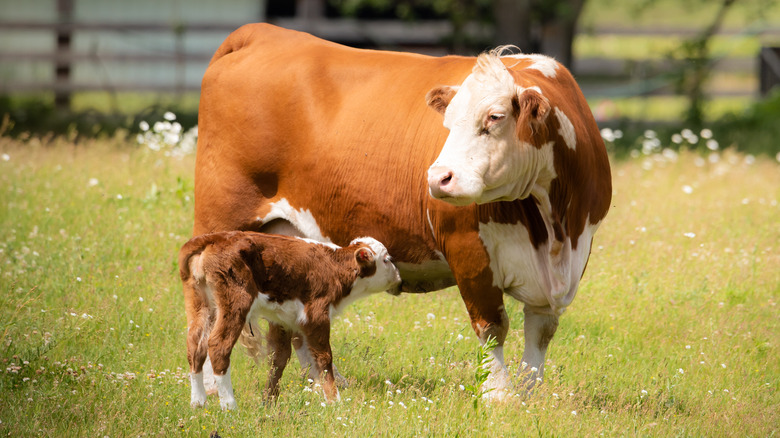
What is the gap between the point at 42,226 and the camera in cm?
811

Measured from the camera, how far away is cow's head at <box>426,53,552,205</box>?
4.29 metres

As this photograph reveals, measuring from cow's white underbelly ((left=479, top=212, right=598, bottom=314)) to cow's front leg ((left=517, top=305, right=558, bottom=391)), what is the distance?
201mm

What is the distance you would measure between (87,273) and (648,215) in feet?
18.7

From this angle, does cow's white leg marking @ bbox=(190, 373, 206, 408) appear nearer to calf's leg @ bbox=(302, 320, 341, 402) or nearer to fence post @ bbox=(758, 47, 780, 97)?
calf's leg @ bbox=(302, 320, 341, 402)

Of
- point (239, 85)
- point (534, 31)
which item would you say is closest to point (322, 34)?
point (534, 31)

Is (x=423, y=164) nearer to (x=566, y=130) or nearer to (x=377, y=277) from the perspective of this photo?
(x=377, y=277)

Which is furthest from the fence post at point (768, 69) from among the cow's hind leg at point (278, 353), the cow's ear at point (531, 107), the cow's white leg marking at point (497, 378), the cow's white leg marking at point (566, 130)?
the cow's hind leg at point (278, 353)

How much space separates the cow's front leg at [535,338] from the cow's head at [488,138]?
0.93 metres

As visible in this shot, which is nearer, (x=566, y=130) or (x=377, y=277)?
(x=566, y=130)

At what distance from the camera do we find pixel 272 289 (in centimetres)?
494

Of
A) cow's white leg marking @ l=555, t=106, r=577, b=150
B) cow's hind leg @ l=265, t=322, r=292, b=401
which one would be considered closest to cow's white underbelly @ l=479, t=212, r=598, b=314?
cow's white leg marking @ l=555, t=106, r=577, b=150

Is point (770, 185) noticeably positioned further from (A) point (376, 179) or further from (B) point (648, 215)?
(A) point (376, 179)

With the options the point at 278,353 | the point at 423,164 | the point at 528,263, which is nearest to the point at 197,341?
the point at 278,353

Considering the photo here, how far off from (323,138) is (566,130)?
164 cm
